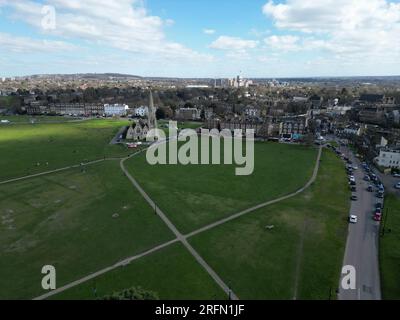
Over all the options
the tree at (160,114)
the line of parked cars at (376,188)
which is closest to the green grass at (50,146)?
the tree at (160,114)

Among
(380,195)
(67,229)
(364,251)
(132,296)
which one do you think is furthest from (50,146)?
(364,251)

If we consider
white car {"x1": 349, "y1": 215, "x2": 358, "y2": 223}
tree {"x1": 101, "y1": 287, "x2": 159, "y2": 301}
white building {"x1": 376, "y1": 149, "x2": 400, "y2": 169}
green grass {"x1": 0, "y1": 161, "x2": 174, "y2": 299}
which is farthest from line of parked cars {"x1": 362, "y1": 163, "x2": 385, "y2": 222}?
tree {"x1": 101, "y1": 287, "x2": 159, "y2": 301}

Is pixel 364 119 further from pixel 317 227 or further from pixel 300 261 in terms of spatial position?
pixel 300 261

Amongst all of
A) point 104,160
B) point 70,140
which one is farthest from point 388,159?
point 70,140

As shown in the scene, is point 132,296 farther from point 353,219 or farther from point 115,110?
point 115,110

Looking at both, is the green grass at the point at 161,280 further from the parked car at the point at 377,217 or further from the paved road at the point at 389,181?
the paved road at the point at 389,181

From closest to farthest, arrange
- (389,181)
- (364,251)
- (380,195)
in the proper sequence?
(364,251)
(380,195)
(389,181)
